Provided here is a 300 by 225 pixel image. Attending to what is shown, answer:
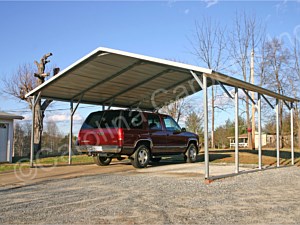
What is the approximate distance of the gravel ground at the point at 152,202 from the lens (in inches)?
180

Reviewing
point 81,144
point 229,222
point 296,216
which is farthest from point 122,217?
point 81,144

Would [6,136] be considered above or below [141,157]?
above

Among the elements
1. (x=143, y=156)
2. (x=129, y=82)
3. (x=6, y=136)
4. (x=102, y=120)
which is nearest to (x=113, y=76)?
(x=129, y=82)

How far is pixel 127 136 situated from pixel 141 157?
1162mm

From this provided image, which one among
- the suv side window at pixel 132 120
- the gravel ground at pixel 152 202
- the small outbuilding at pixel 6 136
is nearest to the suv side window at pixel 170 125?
the suv side window at pixel 132 120

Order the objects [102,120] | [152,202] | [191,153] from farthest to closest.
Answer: [191,153]
[102,120]
[152,202]

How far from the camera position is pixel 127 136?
10.3 meters

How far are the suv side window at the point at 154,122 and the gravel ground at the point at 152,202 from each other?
10.8 feet

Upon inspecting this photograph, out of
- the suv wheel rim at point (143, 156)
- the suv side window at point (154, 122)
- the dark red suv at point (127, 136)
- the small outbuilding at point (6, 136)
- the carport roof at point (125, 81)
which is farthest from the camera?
the small outbuilding at point (6, 136)

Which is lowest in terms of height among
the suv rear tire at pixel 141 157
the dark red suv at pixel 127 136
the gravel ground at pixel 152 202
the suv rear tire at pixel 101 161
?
the gravel ground at pixel 152 202

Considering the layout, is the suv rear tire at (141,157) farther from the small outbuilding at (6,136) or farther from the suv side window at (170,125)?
the small outbuilding at (6,136)

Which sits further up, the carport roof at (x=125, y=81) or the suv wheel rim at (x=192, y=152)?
the carport roof at (x=125, y=81)

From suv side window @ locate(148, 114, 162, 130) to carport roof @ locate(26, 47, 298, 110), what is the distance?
1555 mm

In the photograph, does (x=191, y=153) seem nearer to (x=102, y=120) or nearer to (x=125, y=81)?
(x=125, y=81)
